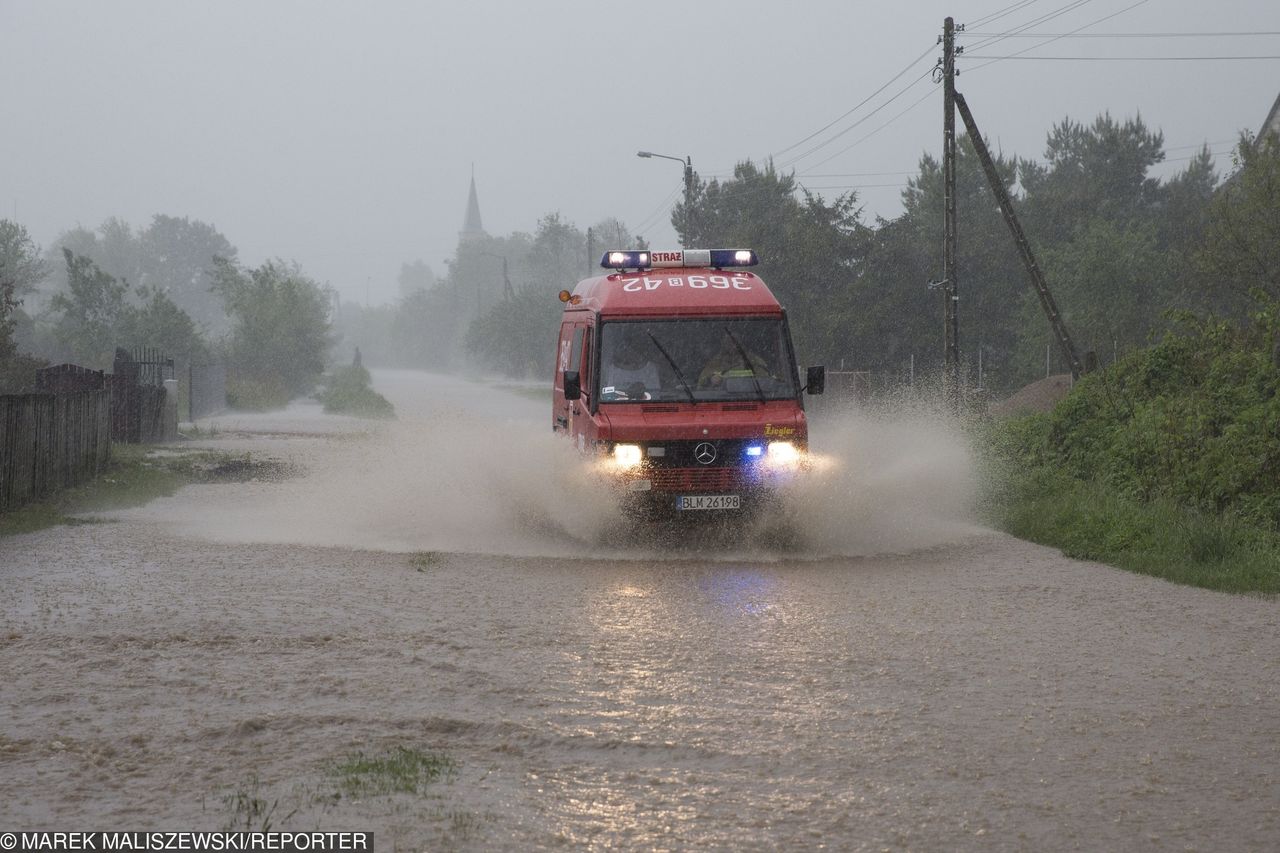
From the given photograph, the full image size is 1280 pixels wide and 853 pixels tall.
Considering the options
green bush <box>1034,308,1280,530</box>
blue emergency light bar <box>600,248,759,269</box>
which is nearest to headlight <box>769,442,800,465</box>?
blue emergency light bar <box>600,248,759,269</box>

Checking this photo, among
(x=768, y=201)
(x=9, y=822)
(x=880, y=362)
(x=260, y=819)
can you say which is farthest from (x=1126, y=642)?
(x=768, y=201)

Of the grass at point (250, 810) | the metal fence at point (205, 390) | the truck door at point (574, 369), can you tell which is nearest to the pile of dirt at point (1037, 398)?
the truck door at point (574, 369)

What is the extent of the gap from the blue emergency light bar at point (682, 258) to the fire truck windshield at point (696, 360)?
147 cm

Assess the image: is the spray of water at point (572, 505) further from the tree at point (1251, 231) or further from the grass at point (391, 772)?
the tree at point (1251, 231)

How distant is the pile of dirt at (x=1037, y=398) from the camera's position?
3322 cm

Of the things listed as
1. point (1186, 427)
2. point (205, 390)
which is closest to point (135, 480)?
point (1186, 427)

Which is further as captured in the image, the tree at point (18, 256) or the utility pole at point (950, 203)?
the tree at point (18, 256)

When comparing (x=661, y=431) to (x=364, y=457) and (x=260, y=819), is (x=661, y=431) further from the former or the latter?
(x=364, y=457)

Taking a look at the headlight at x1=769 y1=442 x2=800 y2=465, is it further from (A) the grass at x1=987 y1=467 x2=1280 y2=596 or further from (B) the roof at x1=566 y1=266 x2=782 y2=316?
(A) the grass at x1=987 y1=467 x2=1280 y2=596

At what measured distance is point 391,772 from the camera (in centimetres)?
582

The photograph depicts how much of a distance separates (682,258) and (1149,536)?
544cm

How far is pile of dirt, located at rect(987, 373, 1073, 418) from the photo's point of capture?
33219 millimetres

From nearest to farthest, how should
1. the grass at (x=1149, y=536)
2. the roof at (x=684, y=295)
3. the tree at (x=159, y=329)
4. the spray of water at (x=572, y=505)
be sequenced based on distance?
the grass at (x=1149, y=536) < the spray of water at (x=572, y=505) < the roof at (x=684, y=295) < the tree at (x=159, y=329)

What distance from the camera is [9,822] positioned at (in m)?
5.20
